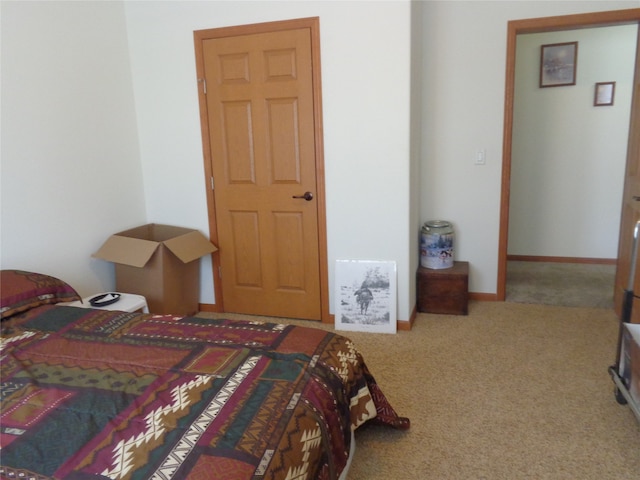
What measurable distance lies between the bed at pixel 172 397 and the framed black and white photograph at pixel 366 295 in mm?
1101

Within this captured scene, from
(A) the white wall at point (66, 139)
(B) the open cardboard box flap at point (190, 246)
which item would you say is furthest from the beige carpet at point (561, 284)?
(A) the white wall at point (66, 139)

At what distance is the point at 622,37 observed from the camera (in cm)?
426

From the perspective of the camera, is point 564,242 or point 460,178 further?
point 564,242

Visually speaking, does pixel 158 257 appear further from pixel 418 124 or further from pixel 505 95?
pixel 505 95

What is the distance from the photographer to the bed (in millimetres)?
1224

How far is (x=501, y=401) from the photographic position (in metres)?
2.38

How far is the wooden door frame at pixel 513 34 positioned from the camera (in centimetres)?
316

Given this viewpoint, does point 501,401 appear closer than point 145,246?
Yes

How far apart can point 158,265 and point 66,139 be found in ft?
3.07

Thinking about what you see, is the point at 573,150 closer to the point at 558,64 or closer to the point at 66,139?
the point at 558,64

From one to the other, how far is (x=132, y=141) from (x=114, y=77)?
1.47ft

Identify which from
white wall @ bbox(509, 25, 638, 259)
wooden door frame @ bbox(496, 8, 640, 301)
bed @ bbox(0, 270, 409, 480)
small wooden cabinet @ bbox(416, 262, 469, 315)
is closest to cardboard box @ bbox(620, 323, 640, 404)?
bed @ bbox(0, 270, 409, 480)

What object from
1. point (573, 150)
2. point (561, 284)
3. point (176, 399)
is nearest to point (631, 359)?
point (176, 399)

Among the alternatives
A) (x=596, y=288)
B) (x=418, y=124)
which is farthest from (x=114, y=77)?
(x=596, y=288)
